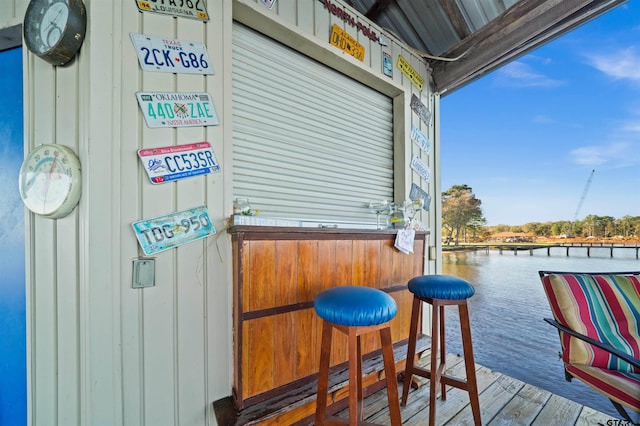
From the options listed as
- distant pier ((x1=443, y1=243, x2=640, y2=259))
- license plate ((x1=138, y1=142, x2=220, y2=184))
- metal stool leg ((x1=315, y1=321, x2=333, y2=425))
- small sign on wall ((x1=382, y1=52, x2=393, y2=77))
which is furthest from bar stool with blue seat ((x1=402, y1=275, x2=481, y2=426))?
distant pier ((x1=443, y1=243, x2=640, y2=259))

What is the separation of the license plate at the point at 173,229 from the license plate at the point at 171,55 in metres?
0.74

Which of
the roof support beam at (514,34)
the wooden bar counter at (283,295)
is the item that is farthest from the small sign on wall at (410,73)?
the wooden bar counter at (283,295)

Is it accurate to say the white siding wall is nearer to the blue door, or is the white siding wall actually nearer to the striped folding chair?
the blue door

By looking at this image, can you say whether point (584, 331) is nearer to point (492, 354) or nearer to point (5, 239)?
point (492, 354)

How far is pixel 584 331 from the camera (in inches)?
63.8

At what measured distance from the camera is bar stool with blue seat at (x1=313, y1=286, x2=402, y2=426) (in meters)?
0.99

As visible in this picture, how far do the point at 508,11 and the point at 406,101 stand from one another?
982mm

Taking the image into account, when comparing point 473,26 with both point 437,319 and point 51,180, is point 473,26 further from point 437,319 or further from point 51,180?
point 51,180

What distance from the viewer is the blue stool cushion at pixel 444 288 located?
55.3 inches

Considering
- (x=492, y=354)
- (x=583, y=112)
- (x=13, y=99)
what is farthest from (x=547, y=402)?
(x=583, y=112)

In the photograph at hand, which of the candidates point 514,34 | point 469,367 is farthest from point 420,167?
point 469,367

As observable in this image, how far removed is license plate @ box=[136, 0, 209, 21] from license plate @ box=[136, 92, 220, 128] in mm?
419

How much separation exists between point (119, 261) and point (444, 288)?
167cm

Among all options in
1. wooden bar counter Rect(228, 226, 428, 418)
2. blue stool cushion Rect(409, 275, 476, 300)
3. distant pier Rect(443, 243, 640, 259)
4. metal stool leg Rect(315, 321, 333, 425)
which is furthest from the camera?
distant pier Rect(443, 243, 640, 259)
